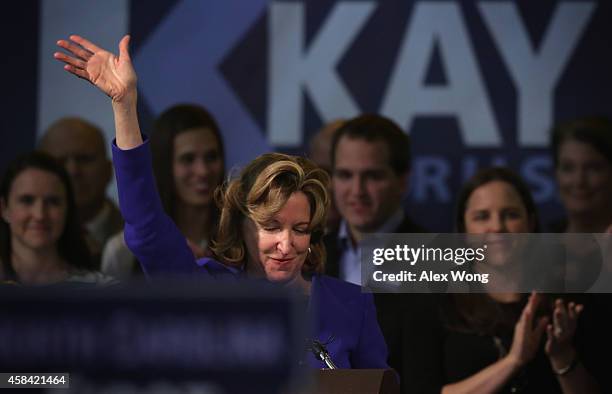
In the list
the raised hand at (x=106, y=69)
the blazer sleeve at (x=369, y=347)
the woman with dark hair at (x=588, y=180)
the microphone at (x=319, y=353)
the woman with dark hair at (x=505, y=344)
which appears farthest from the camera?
the woman with dark hair at (x=588, y=180)

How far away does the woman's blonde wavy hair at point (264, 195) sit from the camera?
2.41m

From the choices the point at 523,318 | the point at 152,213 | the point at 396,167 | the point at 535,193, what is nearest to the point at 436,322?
the point at 523,318

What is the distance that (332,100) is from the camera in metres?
4.82

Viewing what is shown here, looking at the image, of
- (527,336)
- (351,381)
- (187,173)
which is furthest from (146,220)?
(187,173)

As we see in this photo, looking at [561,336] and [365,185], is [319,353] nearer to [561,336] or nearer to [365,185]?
[561,336]

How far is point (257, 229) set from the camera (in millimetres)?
2469

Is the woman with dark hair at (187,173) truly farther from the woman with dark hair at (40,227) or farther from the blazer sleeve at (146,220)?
the blazer sleeve at (146,220)

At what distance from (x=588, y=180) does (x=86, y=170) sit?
203 cm

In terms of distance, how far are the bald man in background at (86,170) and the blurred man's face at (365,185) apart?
3.54 ft

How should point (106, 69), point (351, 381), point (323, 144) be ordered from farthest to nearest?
point (323, 144) → point (106, 69) → point (351, 381)

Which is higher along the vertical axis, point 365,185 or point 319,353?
point 365,185

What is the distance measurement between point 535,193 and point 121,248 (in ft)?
5.60

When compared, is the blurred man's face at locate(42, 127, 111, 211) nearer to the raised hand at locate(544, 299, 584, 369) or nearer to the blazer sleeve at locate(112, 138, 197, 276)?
the raised hand at locate(544, 299, 584, 369)

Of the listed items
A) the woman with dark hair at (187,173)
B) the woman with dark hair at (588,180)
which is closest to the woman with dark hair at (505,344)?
the woman with dark hair at (588,180)
